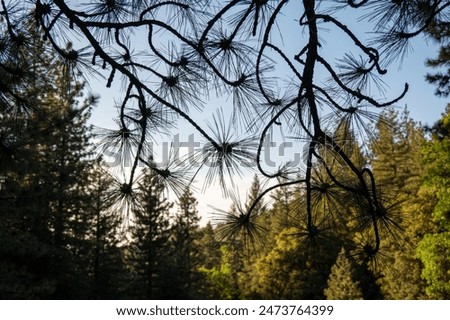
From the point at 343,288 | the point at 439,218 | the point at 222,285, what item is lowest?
the point at 343,288

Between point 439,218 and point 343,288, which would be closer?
point 439,218

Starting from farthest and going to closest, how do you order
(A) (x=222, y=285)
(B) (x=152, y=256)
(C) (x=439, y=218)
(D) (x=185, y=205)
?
1. (A) (x=222, y=285)
2. (B) (x=152, y=256)
3. (D) (x=185, y=205)
4. (C) (x=439, y=218)

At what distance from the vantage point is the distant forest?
2621 mm

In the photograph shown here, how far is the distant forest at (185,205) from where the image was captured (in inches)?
103

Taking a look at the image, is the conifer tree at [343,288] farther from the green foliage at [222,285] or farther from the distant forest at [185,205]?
the green foliage at [222,285]

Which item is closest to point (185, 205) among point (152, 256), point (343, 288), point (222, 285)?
point (152, 256)

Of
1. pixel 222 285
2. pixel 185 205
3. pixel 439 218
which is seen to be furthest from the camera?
pixel 222 285

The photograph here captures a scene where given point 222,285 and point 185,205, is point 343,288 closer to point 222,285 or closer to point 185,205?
point 185,205

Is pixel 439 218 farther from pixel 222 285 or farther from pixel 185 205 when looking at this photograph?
pixel 222 285

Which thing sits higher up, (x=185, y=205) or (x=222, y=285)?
(x=185, y=205)

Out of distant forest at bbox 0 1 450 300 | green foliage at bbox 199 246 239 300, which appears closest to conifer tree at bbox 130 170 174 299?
distant forest at bbox 0 1 450 300

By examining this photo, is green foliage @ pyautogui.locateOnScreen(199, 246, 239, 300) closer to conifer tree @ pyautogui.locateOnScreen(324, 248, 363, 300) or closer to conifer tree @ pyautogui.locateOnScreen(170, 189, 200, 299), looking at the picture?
conifer tree @ pyautogui.locateOnScreen(170, 189, 200, 299)

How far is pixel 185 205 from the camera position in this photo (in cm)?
2048

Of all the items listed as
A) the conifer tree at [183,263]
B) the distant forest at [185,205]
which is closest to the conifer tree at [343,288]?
the distant forest at [185,205]
